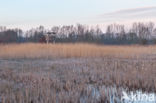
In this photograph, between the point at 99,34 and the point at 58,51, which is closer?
the point at 58,51

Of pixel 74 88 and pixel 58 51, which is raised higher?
pixel 58 51

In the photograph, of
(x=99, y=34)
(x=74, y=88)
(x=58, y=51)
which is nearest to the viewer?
(x=74, y=88)

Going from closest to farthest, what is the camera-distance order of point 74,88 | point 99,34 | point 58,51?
point 74,88 < point 58,51 < point 99,34

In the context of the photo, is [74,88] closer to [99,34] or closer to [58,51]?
[58,51]

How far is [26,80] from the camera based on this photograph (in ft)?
18.5

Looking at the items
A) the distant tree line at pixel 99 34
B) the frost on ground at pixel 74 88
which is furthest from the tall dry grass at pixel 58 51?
the distant tree line at pixel 99 34

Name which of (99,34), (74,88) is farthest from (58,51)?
(99,34)

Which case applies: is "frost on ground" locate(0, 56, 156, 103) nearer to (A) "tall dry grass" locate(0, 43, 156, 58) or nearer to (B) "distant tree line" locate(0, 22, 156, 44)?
(A) "tall dry grass" locate(0, 43, 156, 58)

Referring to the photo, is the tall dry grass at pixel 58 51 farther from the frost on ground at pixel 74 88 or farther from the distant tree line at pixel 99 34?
the distant tree line at pixel 99 34

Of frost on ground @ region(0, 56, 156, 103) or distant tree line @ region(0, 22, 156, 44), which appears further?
distant tree line @ region(0, 22, 156, 44)

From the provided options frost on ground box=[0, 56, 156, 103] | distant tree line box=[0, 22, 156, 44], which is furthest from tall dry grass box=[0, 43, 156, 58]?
distant tree line box=[0, 22, 156, 44]

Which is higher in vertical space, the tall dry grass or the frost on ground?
the tall dry grass

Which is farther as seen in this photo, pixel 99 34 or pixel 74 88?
pixel 99 34

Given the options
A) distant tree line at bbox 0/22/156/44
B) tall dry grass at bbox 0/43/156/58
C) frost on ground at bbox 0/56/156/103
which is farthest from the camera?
distant tree line at bbox 0/22/156/44
